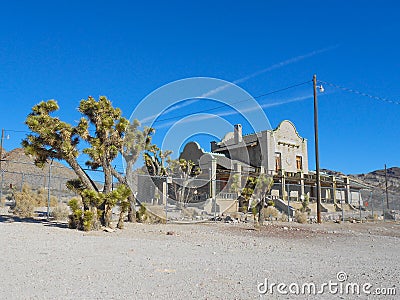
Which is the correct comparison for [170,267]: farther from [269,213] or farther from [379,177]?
[379,177]

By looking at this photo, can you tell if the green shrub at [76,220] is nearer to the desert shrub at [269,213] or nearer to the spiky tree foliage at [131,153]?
the spiky tree foliage at [131,153]

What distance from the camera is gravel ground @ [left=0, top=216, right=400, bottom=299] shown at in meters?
5.09

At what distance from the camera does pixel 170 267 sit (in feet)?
23.0

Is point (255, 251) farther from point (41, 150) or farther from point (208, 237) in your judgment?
point (41, 150)

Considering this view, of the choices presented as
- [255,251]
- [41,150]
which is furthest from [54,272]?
[41,150]

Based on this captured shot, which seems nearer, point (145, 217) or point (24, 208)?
point (24, 208)

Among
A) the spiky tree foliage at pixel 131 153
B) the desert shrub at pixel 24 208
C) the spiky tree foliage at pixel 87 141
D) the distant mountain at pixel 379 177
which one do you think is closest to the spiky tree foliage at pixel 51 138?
the spiky tree foliage at pixel 87 141

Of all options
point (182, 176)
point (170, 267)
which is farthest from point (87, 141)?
point (182, 176)

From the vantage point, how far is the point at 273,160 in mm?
39531

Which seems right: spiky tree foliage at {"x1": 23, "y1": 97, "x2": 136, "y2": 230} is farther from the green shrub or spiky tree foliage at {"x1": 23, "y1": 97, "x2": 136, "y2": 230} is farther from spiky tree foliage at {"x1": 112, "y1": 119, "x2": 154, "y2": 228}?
spiky tree foliage at {"x1": 112, "y1": 119, "x2": 154, "y2": 228}

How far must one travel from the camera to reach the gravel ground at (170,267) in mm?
5090

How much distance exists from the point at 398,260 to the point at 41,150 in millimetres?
11954

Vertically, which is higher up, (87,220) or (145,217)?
(87,220)

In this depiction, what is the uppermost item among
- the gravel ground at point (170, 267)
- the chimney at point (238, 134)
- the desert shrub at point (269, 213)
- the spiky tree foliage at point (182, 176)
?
the chimney at point (238, 134)
